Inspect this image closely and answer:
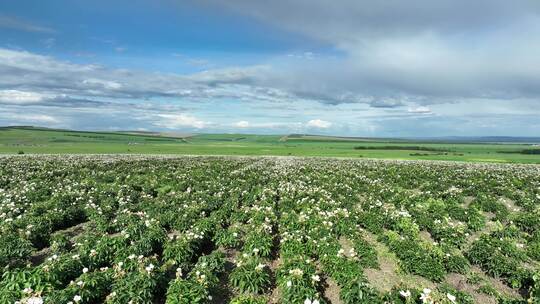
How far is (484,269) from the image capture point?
45.4 ft

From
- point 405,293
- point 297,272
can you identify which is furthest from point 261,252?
point 405,293

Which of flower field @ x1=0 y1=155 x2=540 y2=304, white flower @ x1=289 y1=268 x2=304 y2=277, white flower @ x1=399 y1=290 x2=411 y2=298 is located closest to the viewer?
white flower @ x1=399 y1=290 x2=411 y2=298

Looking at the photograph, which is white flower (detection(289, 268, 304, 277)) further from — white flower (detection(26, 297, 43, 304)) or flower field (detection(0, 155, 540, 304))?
white flower (detection(26, 297, 43, 304))

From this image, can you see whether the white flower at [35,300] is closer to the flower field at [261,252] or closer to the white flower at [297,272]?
the flower field at [261,252]

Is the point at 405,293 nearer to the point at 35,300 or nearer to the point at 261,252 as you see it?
the point at 261,252

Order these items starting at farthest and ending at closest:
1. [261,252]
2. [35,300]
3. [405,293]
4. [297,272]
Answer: [261,252]
[297,272]
[405,293]
[35,300]

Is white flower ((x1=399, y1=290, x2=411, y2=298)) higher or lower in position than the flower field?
higher

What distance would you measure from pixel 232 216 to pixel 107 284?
31.2 feet

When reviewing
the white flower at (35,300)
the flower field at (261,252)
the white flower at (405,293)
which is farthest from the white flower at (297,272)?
the white flower at (35,300)

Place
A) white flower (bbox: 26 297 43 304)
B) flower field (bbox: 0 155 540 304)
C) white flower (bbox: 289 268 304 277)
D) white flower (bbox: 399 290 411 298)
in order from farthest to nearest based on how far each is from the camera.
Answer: white flower (bbox: 289 268 304 277) < flower field (bbox: 0 155 540 304) < white flower (bbox: 399 290 411 298) < white flower (bbox: 26 297 43 304)

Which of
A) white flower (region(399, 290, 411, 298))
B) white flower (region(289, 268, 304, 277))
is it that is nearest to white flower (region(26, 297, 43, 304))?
white flower (region(289, 268, 304, 277))

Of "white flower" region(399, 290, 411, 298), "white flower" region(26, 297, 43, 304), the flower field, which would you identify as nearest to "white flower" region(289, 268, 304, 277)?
the flower field

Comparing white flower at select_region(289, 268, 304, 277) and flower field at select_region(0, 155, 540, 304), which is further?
white flower at select_region(289, 268, 304, 277)

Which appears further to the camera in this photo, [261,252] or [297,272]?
[261,252]
